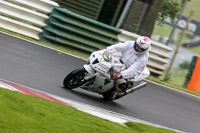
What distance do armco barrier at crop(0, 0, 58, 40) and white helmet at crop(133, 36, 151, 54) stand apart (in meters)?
5.85

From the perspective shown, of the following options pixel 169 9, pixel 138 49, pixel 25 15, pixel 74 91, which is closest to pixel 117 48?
pixel 138 49

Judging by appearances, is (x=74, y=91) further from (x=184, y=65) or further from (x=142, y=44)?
(x=184, y=65)

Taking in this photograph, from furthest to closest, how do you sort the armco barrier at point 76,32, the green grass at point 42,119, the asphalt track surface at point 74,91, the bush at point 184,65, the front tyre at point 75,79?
the bush at point 184,65 < the armco barrier at point 76,32 < the asphalt track surface at point 74,91 < the front tyre at point 75,79 < the green grass at point 42,119

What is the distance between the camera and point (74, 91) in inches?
363

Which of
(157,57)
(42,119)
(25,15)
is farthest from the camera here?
(157,57)

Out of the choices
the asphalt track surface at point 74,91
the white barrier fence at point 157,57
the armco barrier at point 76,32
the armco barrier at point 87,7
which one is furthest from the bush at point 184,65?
the asphalt track surface at point 74,91

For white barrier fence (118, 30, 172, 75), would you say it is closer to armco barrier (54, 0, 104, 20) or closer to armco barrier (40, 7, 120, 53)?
armco barrier (40, 7, 120, 53)

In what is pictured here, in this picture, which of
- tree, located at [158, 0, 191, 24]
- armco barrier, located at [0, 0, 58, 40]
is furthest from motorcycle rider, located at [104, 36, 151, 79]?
tree, located at [158, 0, 191, 24]

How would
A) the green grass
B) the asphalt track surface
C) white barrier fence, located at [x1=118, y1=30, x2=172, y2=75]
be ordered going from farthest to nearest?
1. white barrier fence, located at [x1=118, y1=30, x2=172, y2=75]
2. the asphalt track surface
3. the green grass

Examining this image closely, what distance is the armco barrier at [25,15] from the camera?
1401 cm

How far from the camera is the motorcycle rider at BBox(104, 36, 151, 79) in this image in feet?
28.6

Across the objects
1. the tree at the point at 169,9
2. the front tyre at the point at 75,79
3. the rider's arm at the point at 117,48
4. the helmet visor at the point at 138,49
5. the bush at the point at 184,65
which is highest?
the tree at the point at 169,9

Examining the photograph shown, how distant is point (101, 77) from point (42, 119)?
3.49m

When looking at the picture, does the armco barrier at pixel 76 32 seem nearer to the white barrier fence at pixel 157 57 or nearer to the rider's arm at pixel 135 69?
the white barrier fence at pixel 157 57
